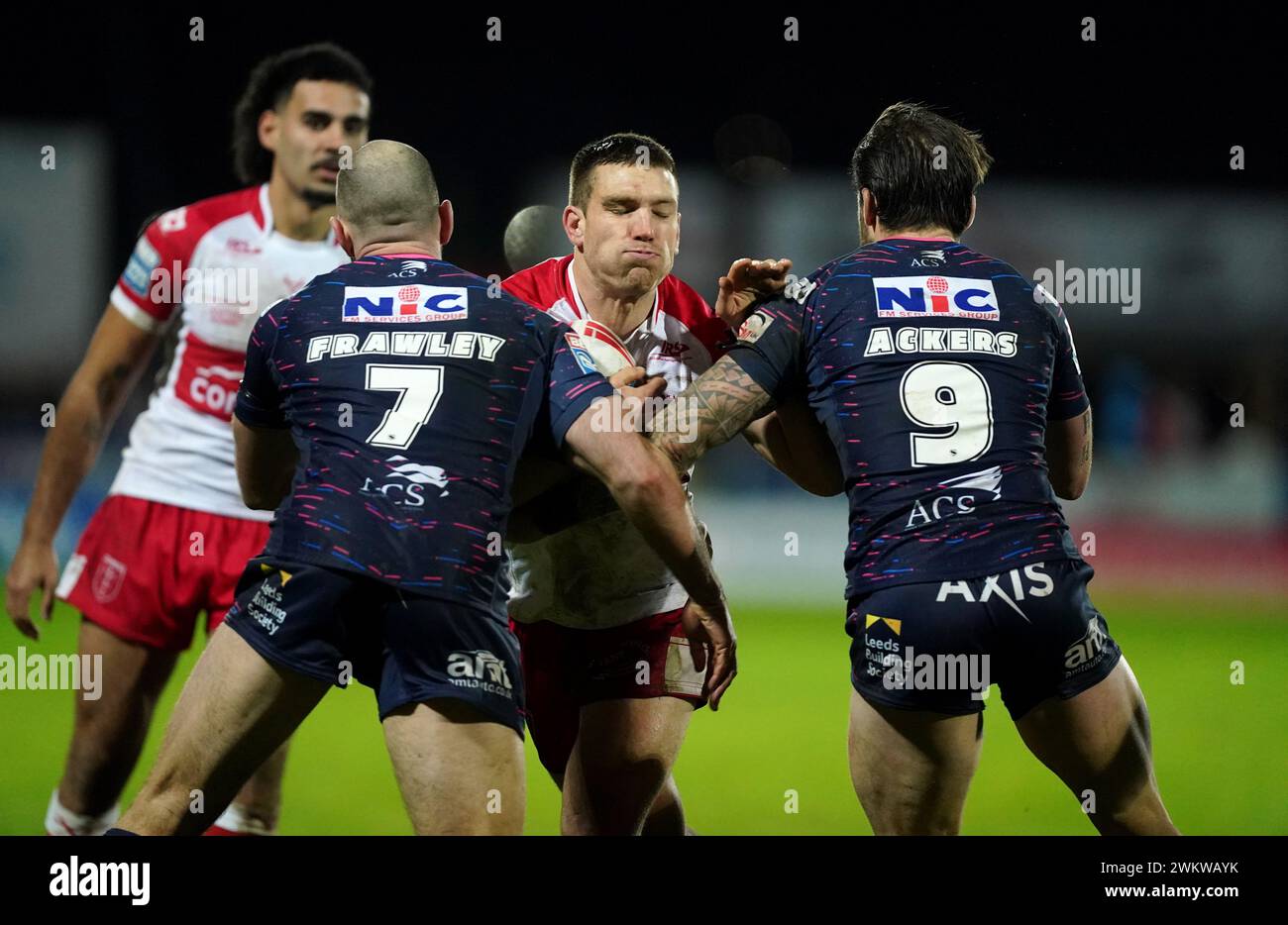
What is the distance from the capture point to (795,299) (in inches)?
137

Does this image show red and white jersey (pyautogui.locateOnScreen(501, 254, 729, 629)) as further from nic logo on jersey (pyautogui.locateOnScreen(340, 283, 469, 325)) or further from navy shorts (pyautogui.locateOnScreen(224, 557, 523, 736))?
navy shorts (pyautogui.locateOnScreen(224, 557, 523, 736))

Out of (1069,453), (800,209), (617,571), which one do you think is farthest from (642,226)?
(800,209)

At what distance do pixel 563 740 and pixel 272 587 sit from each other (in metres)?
1.40

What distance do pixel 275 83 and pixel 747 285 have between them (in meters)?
2.94

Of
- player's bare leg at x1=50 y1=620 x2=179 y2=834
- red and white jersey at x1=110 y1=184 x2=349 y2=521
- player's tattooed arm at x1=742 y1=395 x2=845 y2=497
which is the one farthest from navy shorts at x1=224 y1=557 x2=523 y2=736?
red and white jersey at x1=110 y1=184 x2=349 y2=521

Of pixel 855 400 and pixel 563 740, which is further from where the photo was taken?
pixel 563 740

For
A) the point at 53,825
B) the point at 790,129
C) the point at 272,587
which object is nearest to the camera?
the point at 272,587

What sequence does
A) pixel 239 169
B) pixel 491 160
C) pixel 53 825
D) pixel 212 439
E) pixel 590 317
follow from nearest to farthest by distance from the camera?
pixel 590 317 → pixel 53 825 → pixel 212 439 → pixel 239 169 → pixel 491 160

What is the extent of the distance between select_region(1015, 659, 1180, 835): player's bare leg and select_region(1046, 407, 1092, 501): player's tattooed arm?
23.3 inches

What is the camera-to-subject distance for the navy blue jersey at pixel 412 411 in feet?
10.0

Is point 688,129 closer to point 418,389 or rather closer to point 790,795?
point 790,795

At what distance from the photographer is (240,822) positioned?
4777 millimetres

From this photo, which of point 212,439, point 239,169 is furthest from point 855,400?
point 239,169

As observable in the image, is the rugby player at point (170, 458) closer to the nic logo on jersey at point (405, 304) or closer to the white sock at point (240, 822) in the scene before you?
the white sock at point (240, 822)
